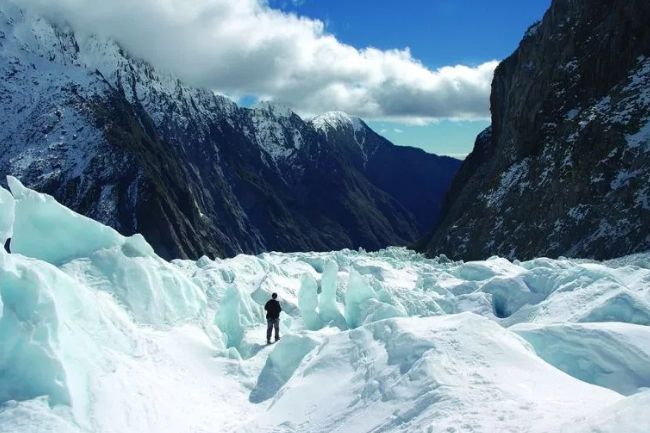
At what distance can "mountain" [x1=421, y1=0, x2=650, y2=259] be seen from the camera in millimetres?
55719

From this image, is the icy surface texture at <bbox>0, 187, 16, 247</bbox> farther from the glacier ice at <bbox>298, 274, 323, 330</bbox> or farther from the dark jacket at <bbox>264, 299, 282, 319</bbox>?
the glacier ice at <bbox>298, 274, 323, 330</bbox>

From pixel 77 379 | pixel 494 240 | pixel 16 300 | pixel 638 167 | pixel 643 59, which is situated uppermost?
pixel 643 59

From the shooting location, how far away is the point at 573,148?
66.8 meters

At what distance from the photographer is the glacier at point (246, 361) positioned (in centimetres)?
920

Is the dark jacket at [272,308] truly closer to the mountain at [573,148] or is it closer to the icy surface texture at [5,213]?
the icy surface texture at [5,213]

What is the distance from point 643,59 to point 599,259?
28.0 m

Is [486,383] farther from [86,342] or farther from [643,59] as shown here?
[643,59]

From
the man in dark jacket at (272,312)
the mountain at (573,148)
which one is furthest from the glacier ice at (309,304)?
the mountain at (573,148)

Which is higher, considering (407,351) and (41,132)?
(41,132)

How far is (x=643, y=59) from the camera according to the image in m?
65.8

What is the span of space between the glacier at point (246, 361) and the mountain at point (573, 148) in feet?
133

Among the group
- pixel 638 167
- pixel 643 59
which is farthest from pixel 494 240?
pixel 643 59

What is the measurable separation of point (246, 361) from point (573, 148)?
60.6m

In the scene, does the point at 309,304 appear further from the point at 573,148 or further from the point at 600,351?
the point at 573,148
